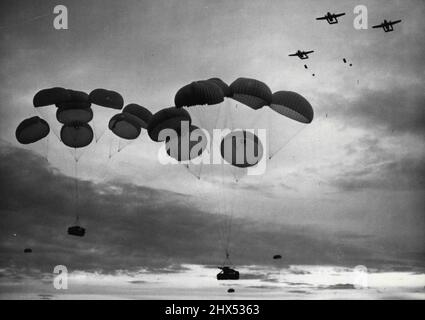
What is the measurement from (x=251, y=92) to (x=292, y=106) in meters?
2.28

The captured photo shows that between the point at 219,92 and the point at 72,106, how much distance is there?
798 cm

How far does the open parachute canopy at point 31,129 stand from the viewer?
26.4m

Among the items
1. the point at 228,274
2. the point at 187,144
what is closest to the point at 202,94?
the point at 187,144

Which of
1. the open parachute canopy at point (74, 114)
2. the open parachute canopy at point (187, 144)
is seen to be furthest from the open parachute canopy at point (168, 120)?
the open parachute canopy at point (74, 114)

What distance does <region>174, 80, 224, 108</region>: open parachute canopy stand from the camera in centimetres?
2211

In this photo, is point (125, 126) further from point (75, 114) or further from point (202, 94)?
point (202, 94)

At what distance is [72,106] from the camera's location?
25469mm

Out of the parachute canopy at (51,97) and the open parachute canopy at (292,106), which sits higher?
the parachute canopy at (51,97)

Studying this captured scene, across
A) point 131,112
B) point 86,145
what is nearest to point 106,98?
point 131,112

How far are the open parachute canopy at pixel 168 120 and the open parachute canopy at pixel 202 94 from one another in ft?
3.75

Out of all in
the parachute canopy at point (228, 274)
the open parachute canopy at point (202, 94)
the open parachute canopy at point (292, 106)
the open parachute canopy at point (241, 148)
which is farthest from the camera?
the open parachute canopy at point (241, 148)

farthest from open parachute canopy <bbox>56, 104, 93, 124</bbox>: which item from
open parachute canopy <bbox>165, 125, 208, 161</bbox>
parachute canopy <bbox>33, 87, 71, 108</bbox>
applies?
open parachute canopy <bbox>165, 125, 208, 161</bbox>

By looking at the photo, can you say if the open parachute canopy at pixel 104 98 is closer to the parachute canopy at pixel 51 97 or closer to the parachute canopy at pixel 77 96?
the parachute canopy at pixel 77 96
